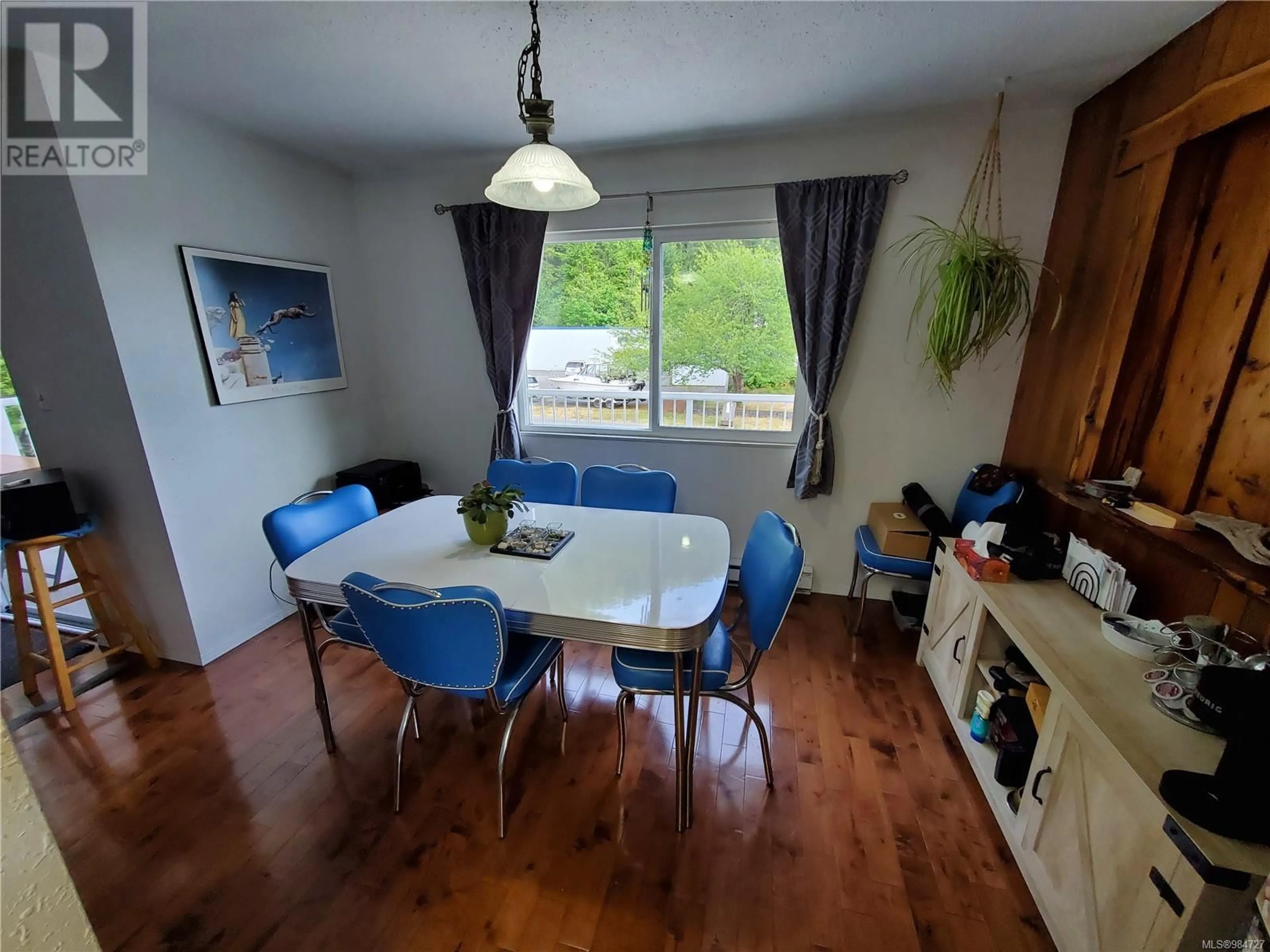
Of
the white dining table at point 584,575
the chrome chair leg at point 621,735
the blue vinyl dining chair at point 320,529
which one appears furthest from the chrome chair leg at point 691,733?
the blue vinyl dining chair at point 320,529

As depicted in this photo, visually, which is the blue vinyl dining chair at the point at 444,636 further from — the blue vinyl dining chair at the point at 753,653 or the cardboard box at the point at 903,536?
the cardboard box at the point at 903,536

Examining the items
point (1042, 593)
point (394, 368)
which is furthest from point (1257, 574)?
point (394, 368)

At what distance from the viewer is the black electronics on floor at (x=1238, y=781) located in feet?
2.77

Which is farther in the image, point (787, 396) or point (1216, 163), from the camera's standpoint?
point (787, 396)

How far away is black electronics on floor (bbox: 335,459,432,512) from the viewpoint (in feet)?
9.63

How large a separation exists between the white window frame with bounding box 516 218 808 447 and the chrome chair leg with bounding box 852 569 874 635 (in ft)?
2.70

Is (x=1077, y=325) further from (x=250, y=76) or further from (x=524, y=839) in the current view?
(x=250, y=76)

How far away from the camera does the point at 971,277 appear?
6.77 feet

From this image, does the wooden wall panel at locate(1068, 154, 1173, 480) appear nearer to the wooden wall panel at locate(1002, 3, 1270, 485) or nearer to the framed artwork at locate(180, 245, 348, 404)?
the wooden wall panel at locate(1002, 3, 1270, 485)

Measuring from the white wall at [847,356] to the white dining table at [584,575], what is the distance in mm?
1129

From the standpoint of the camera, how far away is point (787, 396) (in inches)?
112

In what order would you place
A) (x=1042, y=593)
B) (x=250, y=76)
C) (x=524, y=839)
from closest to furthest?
(x=524, y=839)
(x=1042, y=593)
(x=250, y=76)

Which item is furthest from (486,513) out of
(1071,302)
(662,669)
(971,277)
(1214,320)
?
(1071,302)

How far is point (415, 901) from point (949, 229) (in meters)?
3.37
